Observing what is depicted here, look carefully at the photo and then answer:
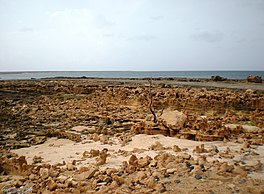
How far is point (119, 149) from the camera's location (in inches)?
283

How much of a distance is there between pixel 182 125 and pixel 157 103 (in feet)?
20.4

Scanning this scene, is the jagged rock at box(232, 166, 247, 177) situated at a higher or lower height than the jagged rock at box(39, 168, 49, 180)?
higher

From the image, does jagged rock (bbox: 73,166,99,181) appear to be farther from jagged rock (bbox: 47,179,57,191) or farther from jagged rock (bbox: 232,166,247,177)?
jagged rock (bbox: 232,166,247,177)

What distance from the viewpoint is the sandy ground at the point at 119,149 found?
19.1ft

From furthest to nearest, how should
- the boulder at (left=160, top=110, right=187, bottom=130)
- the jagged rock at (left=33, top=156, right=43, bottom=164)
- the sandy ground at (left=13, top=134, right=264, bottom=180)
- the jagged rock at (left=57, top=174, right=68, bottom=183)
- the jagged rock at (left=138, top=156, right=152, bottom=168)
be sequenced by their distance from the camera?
1. the boulder at (left=160, top=110, right=187, bottom=130)
2. the jagged rock at (left=33, top=156, right=43, bottom=164)
3. the sandy ground at (left=13, top=134, right=264, bottom=180)
4. the jagged rock at (left=138, top=156, right=152, bottom=168)
5. the jagged rock at (left=57, top=174, right=68, bottom=183)

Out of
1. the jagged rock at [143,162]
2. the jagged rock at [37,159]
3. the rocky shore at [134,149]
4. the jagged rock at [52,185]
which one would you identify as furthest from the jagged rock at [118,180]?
the jagged rock at [37,159]

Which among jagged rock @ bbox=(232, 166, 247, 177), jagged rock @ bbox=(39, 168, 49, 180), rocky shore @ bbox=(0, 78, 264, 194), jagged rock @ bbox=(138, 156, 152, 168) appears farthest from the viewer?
jagged rock @ bbox=(138, 156, 152, 168)

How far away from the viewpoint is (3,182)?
210 inches

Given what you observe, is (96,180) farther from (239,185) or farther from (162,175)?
(239,185)

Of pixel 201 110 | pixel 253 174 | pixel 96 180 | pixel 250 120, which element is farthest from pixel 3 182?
pixel 201 110

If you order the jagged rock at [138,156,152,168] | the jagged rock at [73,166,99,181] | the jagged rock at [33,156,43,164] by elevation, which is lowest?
the jagged rock at [33,156,43,164]

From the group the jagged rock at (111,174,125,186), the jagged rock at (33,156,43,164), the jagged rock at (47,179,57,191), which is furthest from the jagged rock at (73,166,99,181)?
the jagged rock at (33,156,43,164)

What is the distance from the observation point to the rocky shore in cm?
451

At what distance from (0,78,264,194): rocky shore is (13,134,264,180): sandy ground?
0.06 ft
